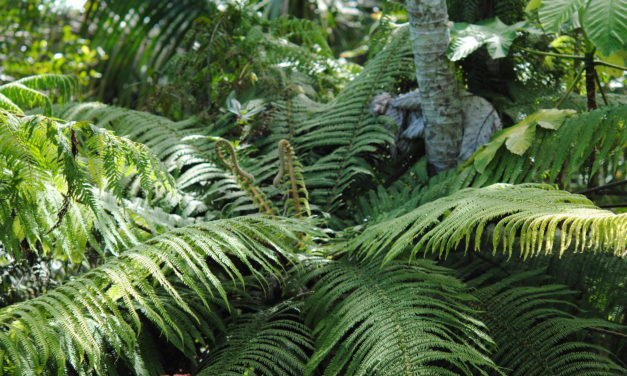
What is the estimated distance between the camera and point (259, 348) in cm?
159

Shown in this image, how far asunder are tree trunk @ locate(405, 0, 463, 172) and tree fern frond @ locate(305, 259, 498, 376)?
0.72 meters

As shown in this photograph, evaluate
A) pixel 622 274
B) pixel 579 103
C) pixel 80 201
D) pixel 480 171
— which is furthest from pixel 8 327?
pixel 579 103

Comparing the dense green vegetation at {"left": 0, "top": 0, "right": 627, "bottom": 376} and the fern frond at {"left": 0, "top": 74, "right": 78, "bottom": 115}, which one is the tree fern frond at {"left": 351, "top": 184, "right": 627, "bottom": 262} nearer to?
the dense green vegetation at {"left": 0, "top": 0, "right": 627, "bottom": 376}

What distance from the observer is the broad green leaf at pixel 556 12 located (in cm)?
189

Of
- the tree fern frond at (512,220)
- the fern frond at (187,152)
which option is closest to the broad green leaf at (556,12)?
the tree fern frond at (512,220)

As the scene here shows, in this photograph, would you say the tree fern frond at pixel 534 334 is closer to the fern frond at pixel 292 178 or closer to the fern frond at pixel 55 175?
the fern frond at pixel 292 178

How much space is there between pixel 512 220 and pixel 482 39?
1.10m

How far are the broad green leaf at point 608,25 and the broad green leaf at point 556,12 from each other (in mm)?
80

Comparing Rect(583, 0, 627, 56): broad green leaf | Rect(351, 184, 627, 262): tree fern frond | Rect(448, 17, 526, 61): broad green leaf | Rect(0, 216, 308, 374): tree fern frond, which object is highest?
Rect(583, 0, 627, 56): broad green leaf

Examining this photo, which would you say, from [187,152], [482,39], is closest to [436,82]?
[482,39]

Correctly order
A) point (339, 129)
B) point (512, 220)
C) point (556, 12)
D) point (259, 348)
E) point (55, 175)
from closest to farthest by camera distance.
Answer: point (512, 220) → point (259, 348) → point (55, 175) → point (556, 12) → point (339, 129)

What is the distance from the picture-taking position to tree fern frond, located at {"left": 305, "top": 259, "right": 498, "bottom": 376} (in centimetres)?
133

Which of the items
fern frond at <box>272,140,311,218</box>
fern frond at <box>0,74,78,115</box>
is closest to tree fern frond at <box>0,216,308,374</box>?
fern frond at <box>272,140,311,218</box>

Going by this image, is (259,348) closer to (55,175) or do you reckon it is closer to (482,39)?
(55,175)
